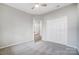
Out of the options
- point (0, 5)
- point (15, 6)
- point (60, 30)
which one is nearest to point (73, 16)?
point (60, 30)

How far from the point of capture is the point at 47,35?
1828 millimetres

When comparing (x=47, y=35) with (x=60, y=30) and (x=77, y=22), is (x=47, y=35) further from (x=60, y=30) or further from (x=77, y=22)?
(x=77, y=22)

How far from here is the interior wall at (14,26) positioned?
1692mm

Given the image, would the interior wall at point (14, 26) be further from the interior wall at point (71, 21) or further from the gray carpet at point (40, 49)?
the interior wall at point (71, 21)

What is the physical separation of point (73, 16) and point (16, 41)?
1336 millimetres

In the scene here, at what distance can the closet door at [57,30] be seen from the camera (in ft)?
5.67

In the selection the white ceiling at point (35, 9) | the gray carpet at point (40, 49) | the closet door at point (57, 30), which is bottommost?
the gray carpet at point (40, 49)

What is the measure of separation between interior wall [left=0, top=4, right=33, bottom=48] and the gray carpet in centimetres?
11

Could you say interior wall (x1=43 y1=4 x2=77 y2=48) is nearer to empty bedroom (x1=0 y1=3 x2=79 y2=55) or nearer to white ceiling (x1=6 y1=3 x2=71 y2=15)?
empty bedroom (x1=0 y1=3 x2=79 y2=55)

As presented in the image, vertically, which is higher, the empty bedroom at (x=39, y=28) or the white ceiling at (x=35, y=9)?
the white ceiling at (x=35, y=9)

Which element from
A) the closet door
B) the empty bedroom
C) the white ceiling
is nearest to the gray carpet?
the empty bedroom

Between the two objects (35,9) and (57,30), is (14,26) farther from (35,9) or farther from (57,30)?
(57,30)

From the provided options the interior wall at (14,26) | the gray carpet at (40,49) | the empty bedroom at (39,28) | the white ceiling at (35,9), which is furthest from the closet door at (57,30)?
the interior wall at (14,26)

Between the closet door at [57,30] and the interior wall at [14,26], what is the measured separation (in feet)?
1.35
